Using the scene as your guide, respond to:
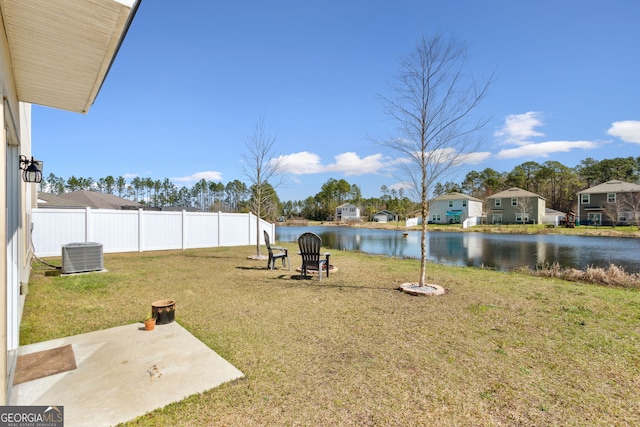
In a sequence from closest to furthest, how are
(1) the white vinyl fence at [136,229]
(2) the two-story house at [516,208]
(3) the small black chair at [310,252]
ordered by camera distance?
(3) the small black chair at [310,252]
(1) the white vinyl fence at [136,229]
(2) the two-story house at [516,208]

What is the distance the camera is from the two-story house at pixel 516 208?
4159 centimetres

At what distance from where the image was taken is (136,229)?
40.8 feet

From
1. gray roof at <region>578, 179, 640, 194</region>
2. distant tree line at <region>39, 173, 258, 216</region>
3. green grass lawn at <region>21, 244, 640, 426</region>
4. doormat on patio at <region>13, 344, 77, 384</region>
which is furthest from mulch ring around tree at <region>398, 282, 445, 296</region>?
distant tree line at <region>39, 173, 258, 216</region>

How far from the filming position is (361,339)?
3559mm

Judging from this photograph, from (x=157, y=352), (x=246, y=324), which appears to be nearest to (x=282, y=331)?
(x=246, y=324)

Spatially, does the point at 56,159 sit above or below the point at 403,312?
above

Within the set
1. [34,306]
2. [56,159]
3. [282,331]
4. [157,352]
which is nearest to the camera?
[157,352]

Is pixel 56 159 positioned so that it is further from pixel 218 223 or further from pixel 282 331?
pixel 282 331

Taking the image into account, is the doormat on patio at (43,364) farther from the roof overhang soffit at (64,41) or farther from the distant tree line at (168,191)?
the distant tree line at (168,191)

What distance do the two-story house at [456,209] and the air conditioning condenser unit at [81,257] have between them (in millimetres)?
44723

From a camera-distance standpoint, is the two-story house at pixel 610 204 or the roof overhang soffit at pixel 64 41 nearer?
the roof overhang soffit at pixel 64 41

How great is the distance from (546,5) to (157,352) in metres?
10.6

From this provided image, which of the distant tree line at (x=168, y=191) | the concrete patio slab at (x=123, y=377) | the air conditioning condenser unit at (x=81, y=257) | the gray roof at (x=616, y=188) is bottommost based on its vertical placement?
the concrete patio slab at (x=123, y=377)

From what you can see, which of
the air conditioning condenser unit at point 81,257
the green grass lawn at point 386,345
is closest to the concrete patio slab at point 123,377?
Result: the green grass lawn at point 386,345
